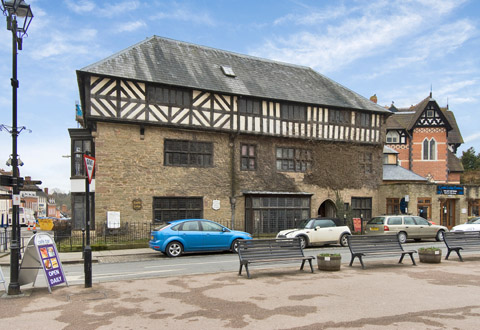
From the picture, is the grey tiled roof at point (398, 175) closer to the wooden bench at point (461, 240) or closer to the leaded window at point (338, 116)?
the leaded window at point (338, 116)

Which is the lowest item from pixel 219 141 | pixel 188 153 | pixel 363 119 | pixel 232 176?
pixel 232 176

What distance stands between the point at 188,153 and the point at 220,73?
218 inches

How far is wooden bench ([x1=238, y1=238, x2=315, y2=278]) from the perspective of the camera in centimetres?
1066

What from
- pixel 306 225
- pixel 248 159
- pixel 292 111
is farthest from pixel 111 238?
pixel 292 111

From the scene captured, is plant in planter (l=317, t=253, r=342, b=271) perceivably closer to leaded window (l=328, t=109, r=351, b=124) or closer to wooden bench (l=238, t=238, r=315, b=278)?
wooden bench (l=238, t=238, r=315, b=278)

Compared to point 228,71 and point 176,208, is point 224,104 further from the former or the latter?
point 176,208

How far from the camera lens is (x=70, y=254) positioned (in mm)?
17250

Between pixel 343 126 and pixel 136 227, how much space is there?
1460 cm

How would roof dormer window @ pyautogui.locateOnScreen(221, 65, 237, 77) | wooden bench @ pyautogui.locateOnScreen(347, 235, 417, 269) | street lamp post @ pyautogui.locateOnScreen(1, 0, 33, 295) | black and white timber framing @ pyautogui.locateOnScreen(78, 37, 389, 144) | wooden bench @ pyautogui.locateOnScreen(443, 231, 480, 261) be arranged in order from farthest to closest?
roof dormer window @ pyautogui.locateOnScreen(221, 65, 237, 77) → black and white timber framing @ pyautogui.locateOnScreen(78, 37, 389, 144) → wooden bench @ pyautogui.locateOnScreen(443, 231, 480, 261) → wooden bench @ pyautogui.locateOnScreen(347, 235, 417, 269) → street lamp post @ pyautogui.locateOnScreen(1, 0, 33, 295)

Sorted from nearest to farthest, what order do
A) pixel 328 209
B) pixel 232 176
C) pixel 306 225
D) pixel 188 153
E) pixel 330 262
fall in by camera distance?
pixel 330 262
pixel 306 225
pixel 188 153
pixel 232 176
pixel 328 209

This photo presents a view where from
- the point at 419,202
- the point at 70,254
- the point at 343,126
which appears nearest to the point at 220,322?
the point at 70,254

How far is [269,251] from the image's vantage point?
434 inches

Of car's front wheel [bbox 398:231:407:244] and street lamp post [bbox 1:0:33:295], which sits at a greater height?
street lamp post [bbox 1:0:33:295]

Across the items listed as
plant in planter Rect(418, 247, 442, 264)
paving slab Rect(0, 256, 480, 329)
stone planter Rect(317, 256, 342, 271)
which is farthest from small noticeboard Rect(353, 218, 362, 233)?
stone planter Rect(317, 256, 342, 271)
